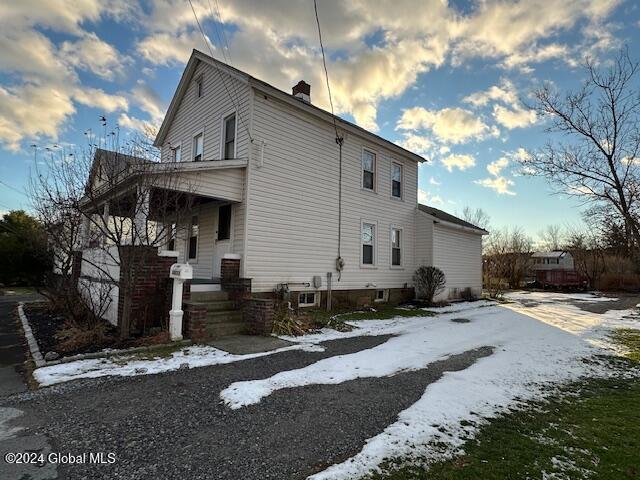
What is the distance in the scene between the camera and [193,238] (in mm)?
12148

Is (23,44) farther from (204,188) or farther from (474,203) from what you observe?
(474,203)

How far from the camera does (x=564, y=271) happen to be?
1149 inches

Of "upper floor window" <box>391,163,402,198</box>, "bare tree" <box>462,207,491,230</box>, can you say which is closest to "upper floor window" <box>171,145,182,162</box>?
"upper floor window" <box>391,163,402,198</box>

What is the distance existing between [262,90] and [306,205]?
142 inches

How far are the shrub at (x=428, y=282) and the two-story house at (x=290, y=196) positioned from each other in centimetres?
34

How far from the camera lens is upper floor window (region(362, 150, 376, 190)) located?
13390mm

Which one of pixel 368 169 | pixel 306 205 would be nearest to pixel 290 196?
pixel 306 205

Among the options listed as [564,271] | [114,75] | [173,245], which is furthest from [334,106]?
[564,271]

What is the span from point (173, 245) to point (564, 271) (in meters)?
31.0

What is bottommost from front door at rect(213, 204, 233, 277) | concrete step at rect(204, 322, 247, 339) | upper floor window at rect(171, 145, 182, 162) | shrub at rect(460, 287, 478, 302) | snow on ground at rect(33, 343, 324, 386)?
snow on ground at rect(33, 343, 324, 386)

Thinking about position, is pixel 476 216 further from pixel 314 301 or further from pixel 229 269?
pixel 229 269

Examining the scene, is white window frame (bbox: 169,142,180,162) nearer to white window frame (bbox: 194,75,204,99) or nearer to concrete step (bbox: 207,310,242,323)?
white window frame (bbox: 194,75,204,99)

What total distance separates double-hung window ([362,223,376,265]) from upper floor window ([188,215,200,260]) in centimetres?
603

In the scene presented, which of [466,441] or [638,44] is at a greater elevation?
[638,44]
